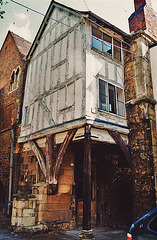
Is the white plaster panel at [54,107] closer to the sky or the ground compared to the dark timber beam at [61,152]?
closer to the sky

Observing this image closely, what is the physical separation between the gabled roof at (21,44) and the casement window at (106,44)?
671 centimetres

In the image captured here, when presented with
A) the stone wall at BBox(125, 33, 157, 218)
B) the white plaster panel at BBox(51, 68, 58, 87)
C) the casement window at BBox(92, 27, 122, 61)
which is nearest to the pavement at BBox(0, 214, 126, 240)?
the stone wall at BBox(125, 33, 157, 218)

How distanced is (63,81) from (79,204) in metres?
5.29

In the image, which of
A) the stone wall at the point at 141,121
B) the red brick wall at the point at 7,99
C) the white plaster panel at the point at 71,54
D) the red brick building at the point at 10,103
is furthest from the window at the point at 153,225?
the red brick wall at the point at 7,99

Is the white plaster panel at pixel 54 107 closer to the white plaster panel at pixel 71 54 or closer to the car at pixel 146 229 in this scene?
the white plaster panel at pixel 71 54

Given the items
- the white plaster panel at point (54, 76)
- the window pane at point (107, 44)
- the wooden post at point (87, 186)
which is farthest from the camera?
→ the white plaster panel at point (54, 76)

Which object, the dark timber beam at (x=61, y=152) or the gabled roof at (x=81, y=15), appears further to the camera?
the gabled roof at (x=81, y=15)

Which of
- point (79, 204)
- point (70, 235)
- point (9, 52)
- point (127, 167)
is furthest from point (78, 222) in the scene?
point (9, 52)

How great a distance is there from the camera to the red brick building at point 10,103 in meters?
11.1

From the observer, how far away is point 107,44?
8680mm

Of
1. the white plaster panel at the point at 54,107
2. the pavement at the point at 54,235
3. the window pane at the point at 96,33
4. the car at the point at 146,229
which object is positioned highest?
the window pane at the point at 96,33

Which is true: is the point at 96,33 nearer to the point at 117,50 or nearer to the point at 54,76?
the point at 117,50

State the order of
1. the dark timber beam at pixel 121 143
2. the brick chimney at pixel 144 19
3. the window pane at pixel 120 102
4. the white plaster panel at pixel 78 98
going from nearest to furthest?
the white plaster panel at pixel 78 98, the dark timber beam at pixel 121 143, the window pane at pixel 120 102, the brick chimney at pixel 144 19

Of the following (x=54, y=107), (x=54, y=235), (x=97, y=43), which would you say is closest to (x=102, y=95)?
(x=54, y=107)
